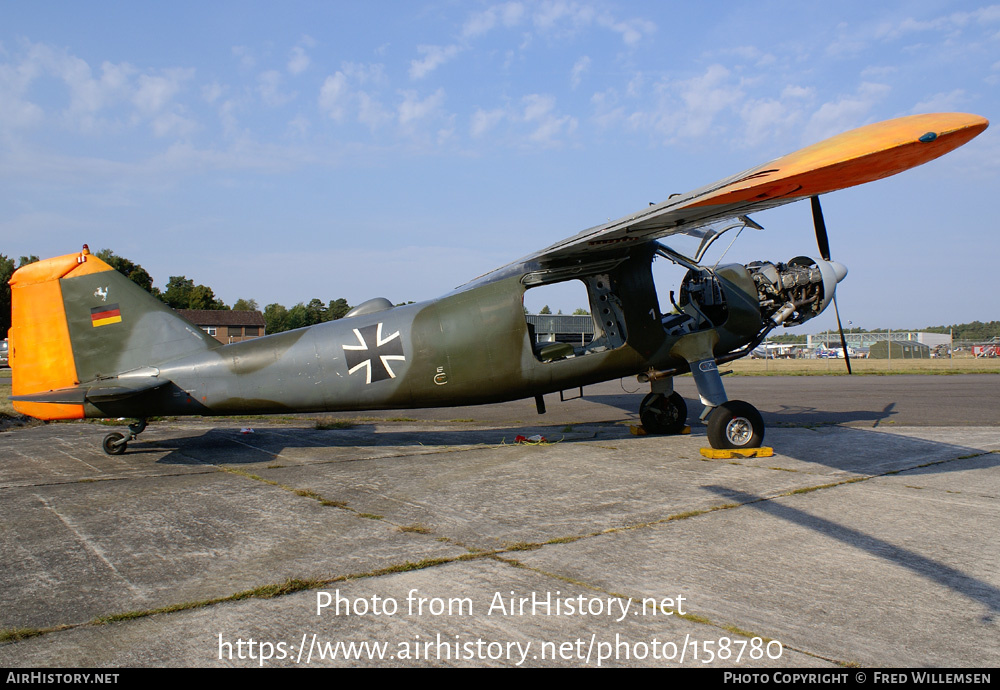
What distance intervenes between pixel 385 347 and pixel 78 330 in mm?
4447

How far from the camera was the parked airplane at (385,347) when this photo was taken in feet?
28.2

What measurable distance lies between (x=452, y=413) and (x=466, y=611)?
42.6 ft

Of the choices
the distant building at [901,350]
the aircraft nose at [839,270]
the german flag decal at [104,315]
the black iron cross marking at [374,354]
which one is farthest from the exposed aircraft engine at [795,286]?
the distant building at [901,350]

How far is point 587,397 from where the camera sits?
66.3 ft

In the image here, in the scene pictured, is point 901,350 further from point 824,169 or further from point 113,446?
point 113,446

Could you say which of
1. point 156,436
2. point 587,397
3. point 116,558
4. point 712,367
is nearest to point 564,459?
point 712,367

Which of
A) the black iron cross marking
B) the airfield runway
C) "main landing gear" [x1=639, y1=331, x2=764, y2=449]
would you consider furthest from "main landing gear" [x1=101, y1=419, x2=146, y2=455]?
"main landing gear" [x1=639, y1=331, x2=764, y2=449]

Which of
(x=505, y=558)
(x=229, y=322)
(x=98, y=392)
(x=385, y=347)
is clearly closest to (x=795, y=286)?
(x=385, y=347)

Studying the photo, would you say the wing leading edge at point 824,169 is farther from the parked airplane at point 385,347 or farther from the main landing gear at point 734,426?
the main landing gear at point 734,426

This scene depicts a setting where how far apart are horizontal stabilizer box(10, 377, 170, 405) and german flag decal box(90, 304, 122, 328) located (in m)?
0.87

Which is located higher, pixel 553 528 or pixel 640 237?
pixel 640 237

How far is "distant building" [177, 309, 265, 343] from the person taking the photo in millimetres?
79000

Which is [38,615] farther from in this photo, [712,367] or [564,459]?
[712,367]

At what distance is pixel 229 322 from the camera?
82938 millimetres
